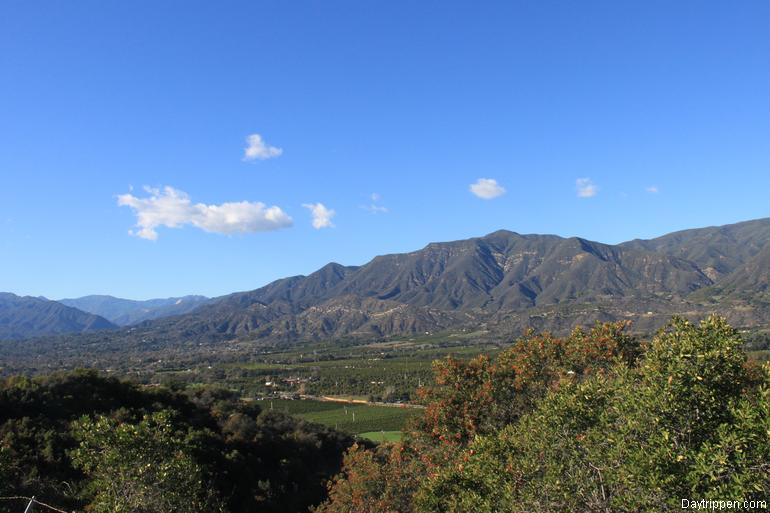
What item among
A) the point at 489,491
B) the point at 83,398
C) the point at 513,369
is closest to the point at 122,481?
the point at 489,491

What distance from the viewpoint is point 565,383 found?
583 inches

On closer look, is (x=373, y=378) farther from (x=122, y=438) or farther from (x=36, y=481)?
(x=122, y=438)

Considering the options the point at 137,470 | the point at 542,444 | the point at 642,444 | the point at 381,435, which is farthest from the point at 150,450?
the point at 381,435

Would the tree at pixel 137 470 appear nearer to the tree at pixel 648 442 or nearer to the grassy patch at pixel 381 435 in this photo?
the tree at pixel 648 442

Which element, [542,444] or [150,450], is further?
[150,450]

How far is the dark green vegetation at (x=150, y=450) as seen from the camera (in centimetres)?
1388

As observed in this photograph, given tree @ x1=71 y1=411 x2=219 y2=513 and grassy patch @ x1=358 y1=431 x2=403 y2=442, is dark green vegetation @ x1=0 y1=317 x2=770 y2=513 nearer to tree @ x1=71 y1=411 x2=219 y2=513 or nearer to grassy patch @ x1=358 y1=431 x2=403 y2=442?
tree @ x1=71 y1=411 x2=219 y2=513

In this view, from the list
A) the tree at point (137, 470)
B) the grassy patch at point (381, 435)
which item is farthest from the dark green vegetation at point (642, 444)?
the grassy patch at point (381, 435)

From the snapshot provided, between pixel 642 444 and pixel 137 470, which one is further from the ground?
pixel 642 444

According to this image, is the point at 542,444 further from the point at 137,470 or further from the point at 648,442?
the point at 137,470

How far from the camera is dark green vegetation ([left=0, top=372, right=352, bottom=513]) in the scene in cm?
1388

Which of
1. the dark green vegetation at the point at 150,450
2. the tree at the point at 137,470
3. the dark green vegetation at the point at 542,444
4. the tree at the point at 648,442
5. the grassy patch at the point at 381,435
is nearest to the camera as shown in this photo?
the tree at the point at 648,442

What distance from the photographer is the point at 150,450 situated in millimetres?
14453

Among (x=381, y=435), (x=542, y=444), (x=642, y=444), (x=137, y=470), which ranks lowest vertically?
(x=381, y=435)
